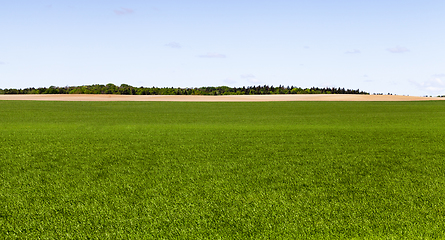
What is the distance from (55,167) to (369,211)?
503 centimetres

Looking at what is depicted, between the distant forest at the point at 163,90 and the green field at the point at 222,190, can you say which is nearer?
the green field at the point at 222,190

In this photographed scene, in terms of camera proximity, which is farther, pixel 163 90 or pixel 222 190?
pixel 163 90

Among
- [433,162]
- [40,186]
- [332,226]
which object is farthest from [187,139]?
[332,226]

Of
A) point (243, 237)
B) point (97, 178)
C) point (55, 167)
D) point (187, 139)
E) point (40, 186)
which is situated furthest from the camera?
point (187, 139)

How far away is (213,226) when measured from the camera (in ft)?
12.2

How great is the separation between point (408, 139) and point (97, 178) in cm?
787

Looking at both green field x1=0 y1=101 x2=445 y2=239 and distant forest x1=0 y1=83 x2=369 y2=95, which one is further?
distant forest x1=0 y1=83 x2=369 y2=95

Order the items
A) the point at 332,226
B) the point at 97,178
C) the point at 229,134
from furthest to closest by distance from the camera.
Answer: the point at 229,134 < the point at 97,178 < the point at 332,226

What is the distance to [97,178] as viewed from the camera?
220 inches

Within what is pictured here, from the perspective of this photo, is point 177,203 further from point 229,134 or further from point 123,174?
point 229,134

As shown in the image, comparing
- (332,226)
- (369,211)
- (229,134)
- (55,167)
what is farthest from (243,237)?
(229,134)

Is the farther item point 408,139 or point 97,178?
point 408,139

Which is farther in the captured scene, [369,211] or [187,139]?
[187,139]

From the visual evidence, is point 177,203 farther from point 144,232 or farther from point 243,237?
point 243,237
